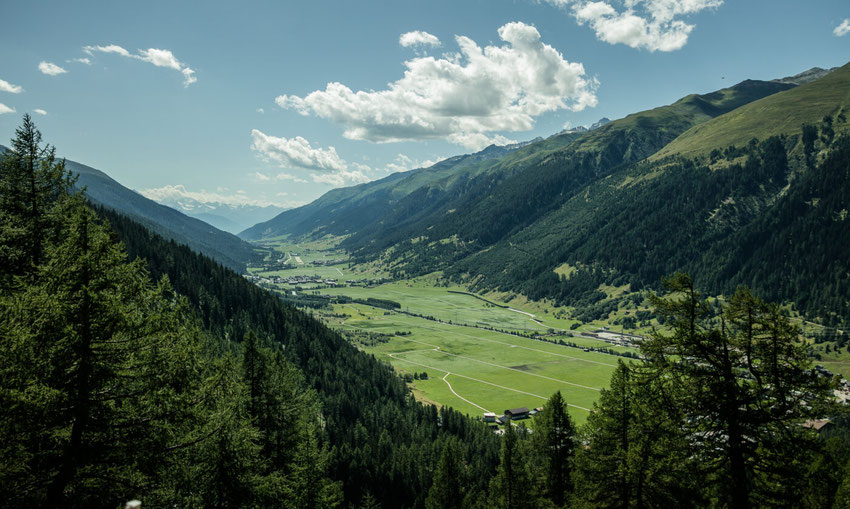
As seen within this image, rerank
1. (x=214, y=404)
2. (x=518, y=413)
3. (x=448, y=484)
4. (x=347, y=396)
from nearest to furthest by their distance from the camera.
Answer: (x=214, y=404) → (x=448, y=484) → (x=347, y=396) → (x=518, y=413)

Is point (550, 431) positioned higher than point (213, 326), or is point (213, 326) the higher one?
point (550, 431)

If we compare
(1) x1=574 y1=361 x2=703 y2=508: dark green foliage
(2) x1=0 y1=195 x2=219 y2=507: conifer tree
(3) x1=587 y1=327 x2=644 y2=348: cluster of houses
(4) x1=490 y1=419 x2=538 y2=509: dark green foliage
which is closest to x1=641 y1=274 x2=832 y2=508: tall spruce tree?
(1) x1=574 y1=361 x2=703 y2=508: dark green foliage

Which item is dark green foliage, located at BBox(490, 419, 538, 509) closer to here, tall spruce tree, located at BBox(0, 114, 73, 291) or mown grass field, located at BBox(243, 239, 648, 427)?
tall spruce tree, located at BBox(0, 114, 73, 291)

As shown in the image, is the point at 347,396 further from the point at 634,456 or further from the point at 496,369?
the point at 634,456

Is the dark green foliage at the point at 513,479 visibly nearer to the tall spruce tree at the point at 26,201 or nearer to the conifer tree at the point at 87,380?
the conifer tree at the point at 87,380

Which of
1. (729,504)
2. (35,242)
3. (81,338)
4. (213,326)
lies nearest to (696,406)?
(729,504)

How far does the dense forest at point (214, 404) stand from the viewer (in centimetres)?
1223

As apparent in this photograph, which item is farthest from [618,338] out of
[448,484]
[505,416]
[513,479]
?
[513,479]

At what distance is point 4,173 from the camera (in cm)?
2155

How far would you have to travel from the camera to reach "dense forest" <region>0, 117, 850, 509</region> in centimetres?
1223

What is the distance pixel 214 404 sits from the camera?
1778 cm

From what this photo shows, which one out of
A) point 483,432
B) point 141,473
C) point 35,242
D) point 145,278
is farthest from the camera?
point 483,432

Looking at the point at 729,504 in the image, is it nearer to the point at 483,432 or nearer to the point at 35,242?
the point at 35,242

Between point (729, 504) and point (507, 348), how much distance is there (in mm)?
166531
